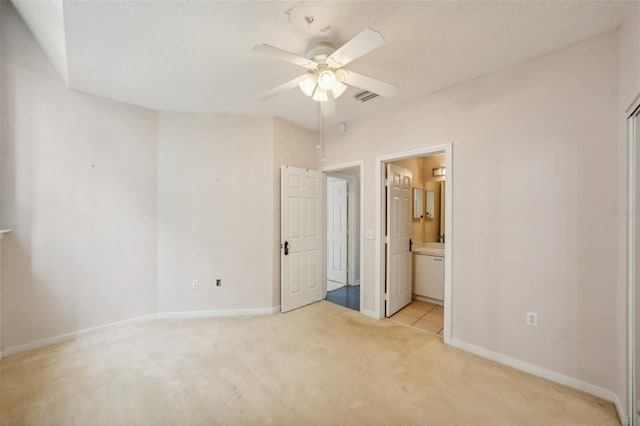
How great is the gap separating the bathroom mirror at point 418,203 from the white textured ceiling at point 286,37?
6.24ft

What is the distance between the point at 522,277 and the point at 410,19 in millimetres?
2334

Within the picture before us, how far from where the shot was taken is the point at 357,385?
203 cm

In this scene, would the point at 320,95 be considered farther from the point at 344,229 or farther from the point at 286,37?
the point at 344,229

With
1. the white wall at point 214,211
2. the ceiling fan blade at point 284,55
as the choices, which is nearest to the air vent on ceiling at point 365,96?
the ceiling fan blade at point 284,55

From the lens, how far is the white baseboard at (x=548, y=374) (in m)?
1.83

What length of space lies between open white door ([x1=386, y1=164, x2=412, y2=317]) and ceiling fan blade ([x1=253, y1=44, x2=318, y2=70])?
1.86m

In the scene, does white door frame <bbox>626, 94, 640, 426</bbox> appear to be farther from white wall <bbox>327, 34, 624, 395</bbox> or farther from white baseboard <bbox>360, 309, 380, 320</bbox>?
white baseboard <bbox>360, 309, 380, 320</bbox>

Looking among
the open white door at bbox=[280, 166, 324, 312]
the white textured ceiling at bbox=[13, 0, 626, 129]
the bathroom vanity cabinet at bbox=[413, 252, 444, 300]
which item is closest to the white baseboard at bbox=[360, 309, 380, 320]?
the open white door at bbox=[280, 166, 324, 312]

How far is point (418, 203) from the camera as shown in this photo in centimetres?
433

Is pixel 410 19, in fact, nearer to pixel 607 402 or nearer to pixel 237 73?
pixel 237 73

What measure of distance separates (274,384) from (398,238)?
7.83ft

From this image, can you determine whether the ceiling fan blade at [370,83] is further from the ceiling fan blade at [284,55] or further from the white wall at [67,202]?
the white wall at [67,202]

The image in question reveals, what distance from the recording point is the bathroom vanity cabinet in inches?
150

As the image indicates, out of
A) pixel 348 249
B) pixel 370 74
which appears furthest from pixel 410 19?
pixel 348 249
